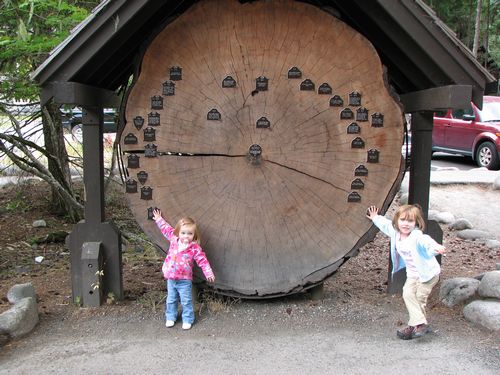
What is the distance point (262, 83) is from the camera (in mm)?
3975

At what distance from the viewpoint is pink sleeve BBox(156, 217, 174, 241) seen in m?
3.96

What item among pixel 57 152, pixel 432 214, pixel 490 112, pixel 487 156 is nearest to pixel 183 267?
pixel 57 152

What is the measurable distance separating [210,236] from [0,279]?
8.60 feet

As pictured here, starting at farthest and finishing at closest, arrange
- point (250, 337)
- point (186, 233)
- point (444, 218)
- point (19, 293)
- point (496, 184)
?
point (496, 184) < point (444, 218) < point (19, 293) < point (186, 233) < point (250, 337)

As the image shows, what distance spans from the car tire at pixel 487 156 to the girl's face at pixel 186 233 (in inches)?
429

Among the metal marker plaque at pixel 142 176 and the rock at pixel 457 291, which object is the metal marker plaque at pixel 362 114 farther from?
the metal marker plaque at pixel 142 176

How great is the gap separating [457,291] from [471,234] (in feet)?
10.4

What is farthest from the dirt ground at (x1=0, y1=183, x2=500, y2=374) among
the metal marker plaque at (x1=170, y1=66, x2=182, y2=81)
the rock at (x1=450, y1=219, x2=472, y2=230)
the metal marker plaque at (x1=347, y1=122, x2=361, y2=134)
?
the rock at (x1=450, y1=219, x2=472, y2=230)

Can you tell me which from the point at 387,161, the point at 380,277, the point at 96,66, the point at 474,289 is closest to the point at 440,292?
the point at 474,289

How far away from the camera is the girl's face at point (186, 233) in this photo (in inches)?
150

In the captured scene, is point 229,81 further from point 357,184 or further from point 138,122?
point 357,184

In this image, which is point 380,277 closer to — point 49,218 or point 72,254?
point 72,254

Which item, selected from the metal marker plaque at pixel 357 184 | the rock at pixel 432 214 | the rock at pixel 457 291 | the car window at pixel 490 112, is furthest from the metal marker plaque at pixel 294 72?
the car window at pixel 490 112

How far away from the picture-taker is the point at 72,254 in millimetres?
4211
